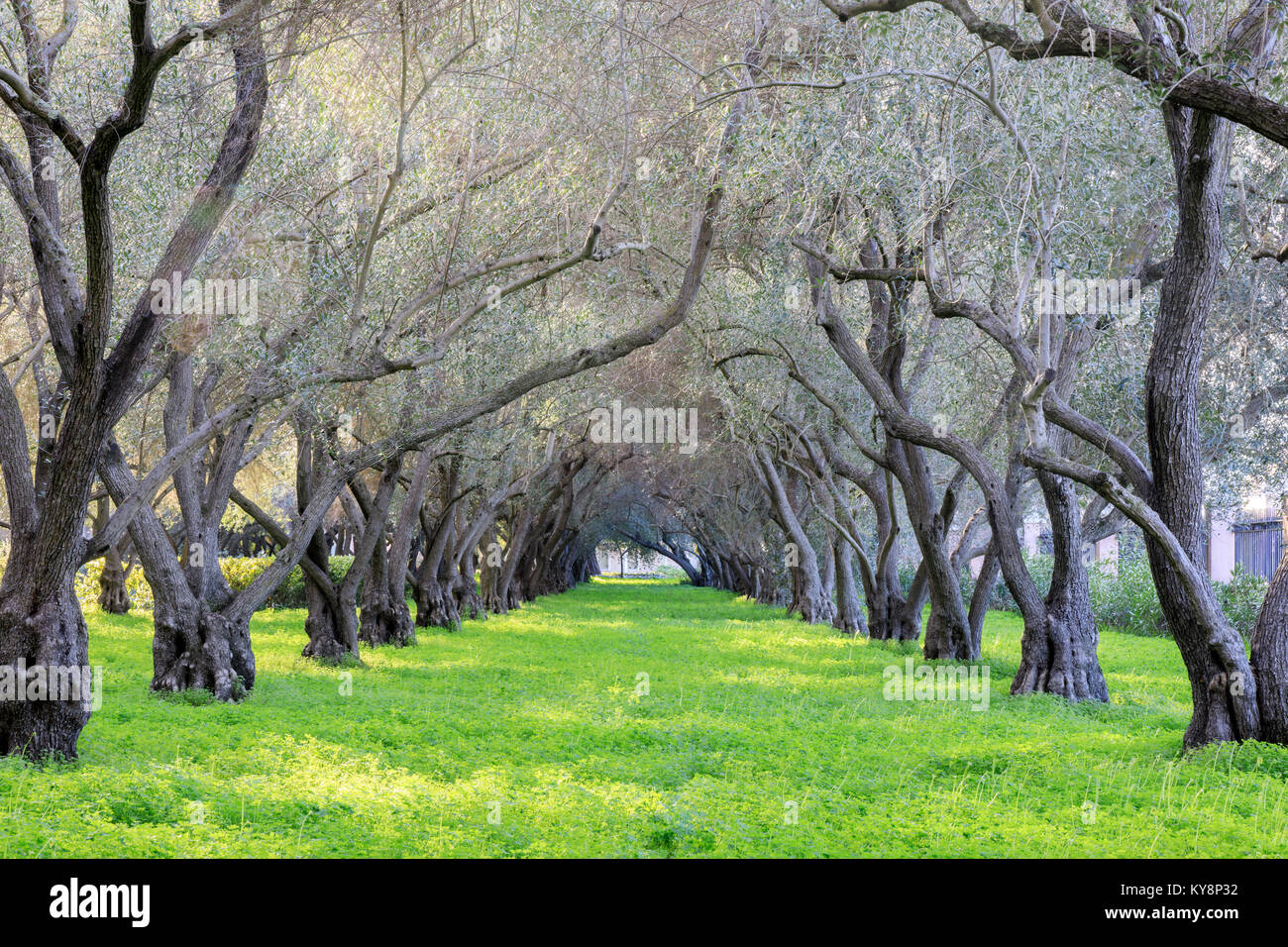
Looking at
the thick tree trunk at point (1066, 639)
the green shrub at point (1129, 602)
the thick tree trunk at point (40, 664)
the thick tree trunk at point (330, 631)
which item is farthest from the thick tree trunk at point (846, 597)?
the thick tree trunk at point (40, 664)

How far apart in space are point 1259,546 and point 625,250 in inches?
1361

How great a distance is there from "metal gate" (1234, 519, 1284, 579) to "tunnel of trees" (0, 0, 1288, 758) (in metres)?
19.6

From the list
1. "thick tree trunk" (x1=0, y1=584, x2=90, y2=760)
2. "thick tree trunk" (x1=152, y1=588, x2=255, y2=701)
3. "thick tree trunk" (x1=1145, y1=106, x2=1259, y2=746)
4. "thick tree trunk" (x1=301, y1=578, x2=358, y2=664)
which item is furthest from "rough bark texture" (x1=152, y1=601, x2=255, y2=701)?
"thick tree trunk" (x1=1145, y1=106, x2=1259, y2=746)

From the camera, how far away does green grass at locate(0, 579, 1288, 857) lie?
23.1 ft

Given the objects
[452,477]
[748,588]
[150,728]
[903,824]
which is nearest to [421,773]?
[150,728]

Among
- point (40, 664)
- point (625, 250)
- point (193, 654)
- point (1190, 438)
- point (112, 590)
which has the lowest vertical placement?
point (112, 590)

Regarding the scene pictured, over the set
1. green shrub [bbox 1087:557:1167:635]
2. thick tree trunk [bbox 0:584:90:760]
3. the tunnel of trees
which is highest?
the tunnel of trees

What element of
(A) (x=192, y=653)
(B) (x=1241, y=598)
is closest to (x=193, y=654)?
(A) (x=192, y=653)

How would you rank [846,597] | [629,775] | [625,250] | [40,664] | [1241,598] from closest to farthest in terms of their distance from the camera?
[40,664] < [629,775] < [625,250] < [1241,598] < [846,597]

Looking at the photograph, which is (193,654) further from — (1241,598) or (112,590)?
(1241,598)

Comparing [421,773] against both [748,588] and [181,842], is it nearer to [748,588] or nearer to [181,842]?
[181,842]

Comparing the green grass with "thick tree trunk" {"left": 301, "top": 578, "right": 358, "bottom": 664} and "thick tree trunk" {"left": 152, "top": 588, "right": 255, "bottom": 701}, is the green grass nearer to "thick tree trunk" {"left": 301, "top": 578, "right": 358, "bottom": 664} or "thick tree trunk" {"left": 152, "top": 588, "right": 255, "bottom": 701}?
"thick tree trunk" {"left": 152, "top": 588, "right": 255, "bottom": 701}

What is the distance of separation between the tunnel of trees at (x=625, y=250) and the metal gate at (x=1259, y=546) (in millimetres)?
19595

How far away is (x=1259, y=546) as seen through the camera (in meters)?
39.2
